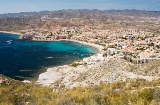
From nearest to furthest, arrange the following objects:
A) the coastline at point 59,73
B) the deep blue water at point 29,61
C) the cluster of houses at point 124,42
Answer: the coastline at point 59,73 → the deep blue water at point 29,61 → the cluster of houses at point 124,42

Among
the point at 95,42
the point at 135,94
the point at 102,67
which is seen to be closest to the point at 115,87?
the point at 135,94

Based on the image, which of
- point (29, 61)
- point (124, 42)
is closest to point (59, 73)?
point (29, 61)

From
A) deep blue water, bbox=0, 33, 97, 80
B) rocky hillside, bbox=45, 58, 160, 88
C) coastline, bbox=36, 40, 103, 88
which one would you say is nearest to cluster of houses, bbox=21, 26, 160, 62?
deep blue water, bbox=0, 33, 97, 80

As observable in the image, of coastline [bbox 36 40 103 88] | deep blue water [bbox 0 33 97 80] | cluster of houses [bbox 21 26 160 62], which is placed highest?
cluster of houses [bbox 21 26 160 62]

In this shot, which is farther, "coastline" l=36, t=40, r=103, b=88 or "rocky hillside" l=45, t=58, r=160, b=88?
"coastline" l=36, t=40, r=103, b=88

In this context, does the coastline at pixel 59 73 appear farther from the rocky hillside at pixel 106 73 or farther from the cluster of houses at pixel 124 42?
the cluster of houses at pixel 124 42

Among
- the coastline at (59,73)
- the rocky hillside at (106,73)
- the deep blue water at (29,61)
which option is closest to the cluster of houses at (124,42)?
the deep blue water at (29,61)

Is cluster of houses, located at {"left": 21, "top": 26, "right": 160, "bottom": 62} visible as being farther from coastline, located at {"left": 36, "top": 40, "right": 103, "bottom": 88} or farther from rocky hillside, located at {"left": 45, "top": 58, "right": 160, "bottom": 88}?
rocky hillside, located at {"left": 45, "top": 58, "right": 160, "bottom": 88}

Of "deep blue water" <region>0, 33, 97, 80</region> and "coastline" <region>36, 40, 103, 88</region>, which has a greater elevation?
"coastline" <region>36, 40, 103, 88</region>

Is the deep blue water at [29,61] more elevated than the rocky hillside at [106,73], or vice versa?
the rocky hillside at [106,73]

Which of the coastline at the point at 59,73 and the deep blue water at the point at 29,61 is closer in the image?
the coastline at the point at 59,73

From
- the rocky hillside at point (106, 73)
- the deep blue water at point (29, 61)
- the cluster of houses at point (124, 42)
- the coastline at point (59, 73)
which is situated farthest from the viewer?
the cluster of houses at point (124, 42)
